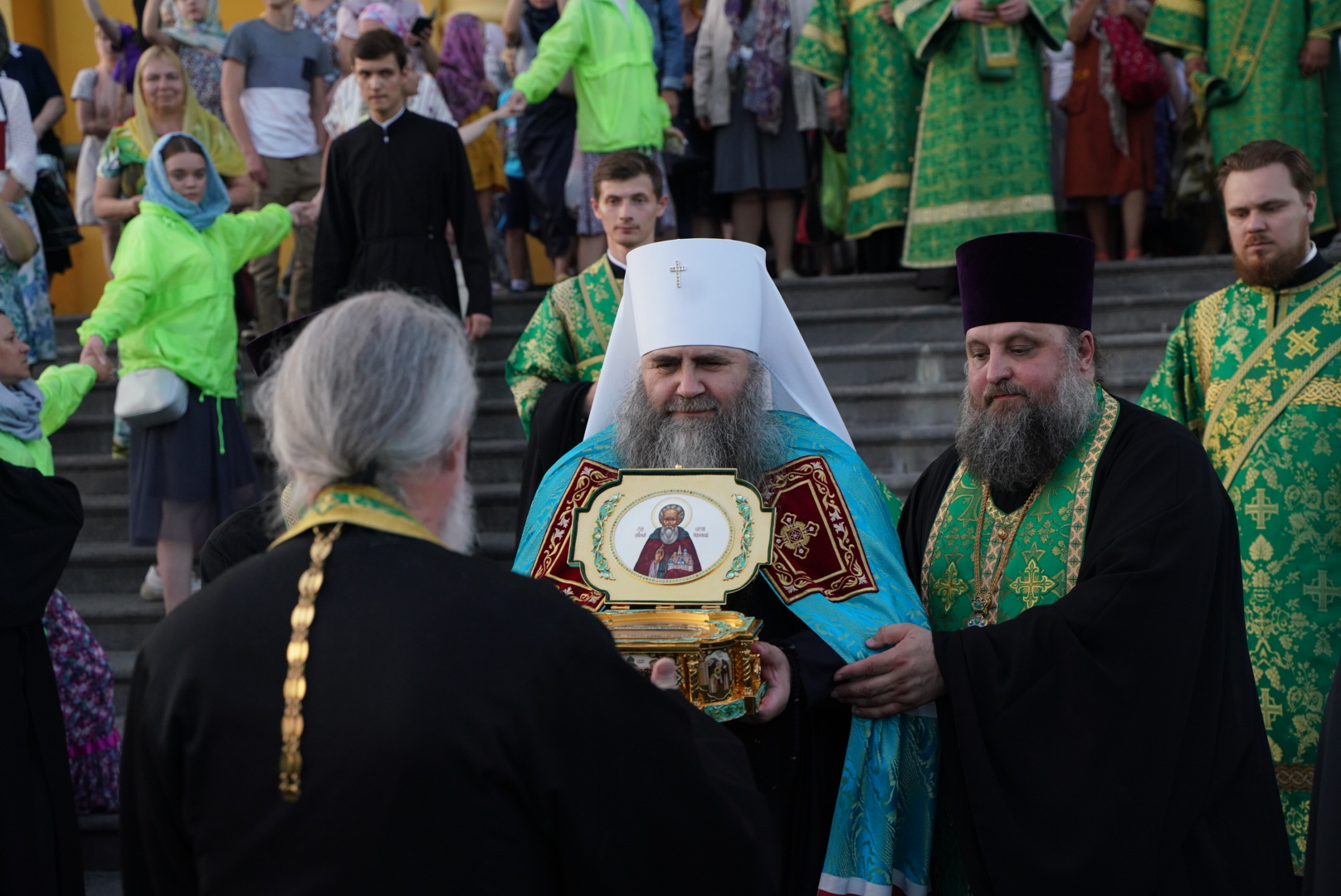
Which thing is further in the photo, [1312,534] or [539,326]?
[539,326]

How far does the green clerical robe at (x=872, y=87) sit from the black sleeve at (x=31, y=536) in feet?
17.0

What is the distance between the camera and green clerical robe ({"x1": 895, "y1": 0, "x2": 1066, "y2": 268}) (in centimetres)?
726

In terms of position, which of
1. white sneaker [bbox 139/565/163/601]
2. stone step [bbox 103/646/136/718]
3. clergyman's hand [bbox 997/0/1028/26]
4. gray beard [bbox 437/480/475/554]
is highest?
clergyman's hand [bbox 997/0/1028/26]

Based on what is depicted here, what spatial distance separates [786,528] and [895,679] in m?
0.49

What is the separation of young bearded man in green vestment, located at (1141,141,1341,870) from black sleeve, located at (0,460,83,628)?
145 inches

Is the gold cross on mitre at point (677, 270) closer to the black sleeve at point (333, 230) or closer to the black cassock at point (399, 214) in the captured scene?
the black cassock at point (399, 214)

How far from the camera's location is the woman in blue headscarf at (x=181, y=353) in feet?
19.5

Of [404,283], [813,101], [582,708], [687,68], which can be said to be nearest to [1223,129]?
[813,101]

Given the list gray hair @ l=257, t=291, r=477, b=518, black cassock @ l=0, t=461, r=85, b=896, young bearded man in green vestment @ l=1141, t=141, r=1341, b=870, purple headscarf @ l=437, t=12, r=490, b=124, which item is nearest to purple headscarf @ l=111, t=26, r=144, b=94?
purple headscarf @ l=437, t=12, r=490, b=124

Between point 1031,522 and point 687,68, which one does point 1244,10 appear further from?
point 1031,522

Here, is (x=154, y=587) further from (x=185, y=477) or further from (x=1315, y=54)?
(x=1315, y=54)

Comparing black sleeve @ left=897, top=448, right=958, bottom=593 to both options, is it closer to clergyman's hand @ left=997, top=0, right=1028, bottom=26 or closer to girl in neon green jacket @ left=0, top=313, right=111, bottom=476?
girl in neon green jacket @ left=0, top=313, right=111, bottom=476

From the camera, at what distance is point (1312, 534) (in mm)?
4246

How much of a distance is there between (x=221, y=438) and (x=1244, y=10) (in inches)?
226
